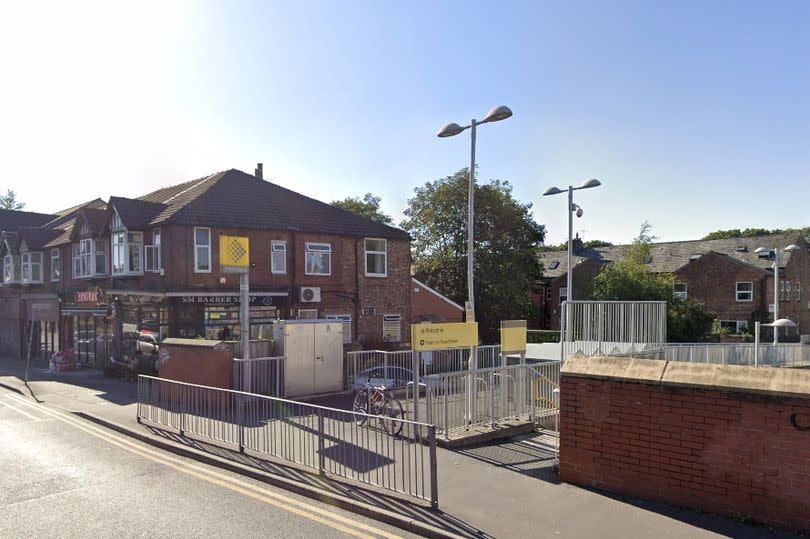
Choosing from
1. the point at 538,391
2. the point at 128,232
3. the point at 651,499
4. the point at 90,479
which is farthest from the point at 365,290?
→ the point at 651,499

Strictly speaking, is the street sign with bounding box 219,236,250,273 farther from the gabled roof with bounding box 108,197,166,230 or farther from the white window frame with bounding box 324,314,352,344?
the white window frame with bounding box 324,314,352,344

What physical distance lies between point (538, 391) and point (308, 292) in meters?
13.2

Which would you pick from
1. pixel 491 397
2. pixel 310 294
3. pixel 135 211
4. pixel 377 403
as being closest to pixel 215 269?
pixel 310 294

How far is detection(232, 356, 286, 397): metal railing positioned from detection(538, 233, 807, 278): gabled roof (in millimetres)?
39994

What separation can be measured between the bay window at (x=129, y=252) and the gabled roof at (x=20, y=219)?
2278 centimetres

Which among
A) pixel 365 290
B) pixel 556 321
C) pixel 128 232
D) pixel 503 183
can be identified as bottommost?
pixel 556 321

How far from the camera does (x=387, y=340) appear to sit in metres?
26.0

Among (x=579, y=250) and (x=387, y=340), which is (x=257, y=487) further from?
(x=579, y=250)

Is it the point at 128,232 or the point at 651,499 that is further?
the point at 128,232

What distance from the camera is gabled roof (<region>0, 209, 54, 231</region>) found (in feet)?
129

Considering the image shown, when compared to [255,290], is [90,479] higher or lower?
lower

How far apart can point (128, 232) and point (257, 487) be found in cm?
1689

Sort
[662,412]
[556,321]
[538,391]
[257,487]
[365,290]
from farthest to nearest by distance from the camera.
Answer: [556,321]
[365,290]
[538,391]
[257,487]
[662,412]

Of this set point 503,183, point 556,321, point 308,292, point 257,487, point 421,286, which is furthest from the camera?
point 556,321
